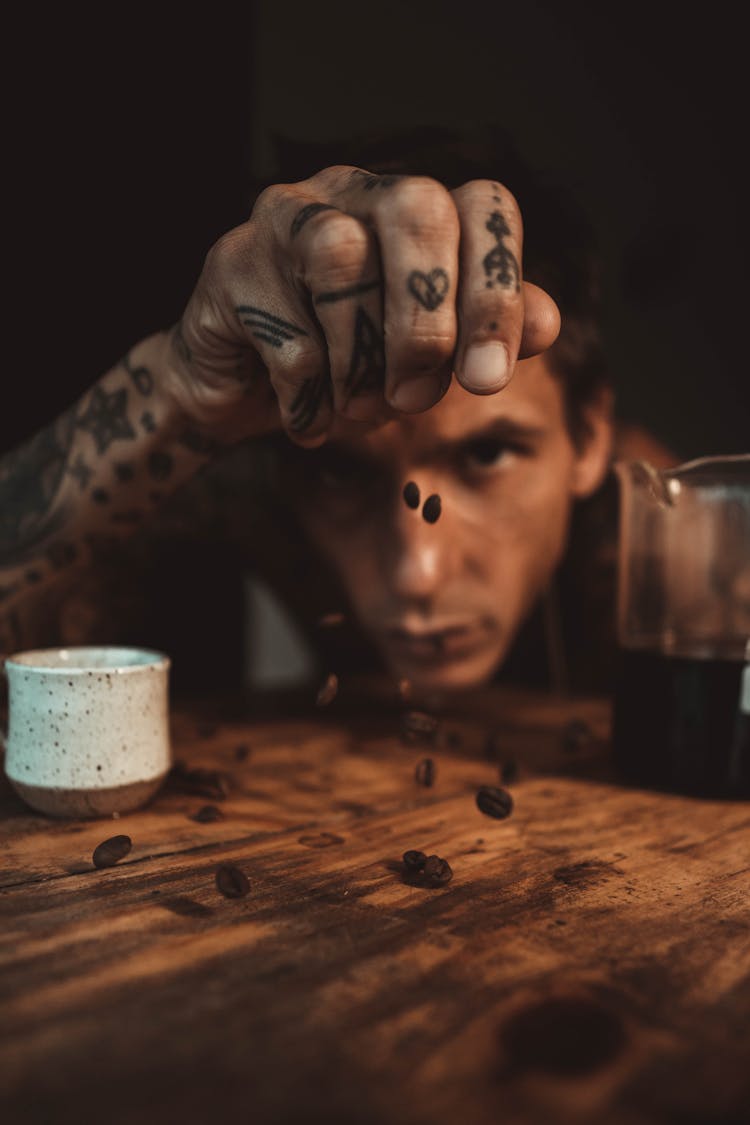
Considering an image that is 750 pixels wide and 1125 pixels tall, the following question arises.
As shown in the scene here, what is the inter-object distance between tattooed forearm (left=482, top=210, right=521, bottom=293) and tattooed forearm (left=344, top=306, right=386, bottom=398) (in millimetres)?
92

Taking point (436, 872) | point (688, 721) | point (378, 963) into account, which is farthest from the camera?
point (688, 721)

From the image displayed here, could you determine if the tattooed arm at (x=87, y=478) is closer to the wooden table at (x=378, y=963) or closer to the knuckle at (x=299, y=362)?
the knuckle at (x=299, y=362)

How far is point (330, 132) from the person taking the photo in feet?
7.22

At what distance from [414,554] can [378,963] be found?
0.64 meters

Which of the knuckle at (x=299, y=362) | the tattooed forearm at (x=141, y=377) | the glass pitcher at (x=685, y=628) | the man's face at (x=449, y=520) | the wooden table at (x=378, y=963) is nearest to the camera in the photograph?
the wooden table at (x=378, y=963)

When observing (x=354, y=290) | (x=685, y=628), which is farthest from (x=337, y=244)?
(x=685, y=628)

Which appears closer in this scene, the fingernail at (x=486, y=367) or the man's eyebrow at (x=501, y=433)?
the fingernail at (x=486, y=367)

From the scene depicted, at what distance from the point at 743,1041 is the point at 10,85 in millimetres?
1966

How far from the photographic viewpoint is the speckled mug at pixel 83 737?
0.74 m

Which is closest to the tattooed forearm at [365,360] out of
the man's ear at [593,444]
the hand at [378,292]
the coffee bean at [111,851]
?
the hand at [378,292]

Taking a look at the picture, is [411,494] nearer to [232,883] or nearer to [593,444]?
[232,883]

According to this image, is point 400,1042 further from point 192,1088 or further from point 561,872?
point 561,872

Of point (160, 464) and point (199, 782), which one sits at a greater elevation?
point (160, 464)

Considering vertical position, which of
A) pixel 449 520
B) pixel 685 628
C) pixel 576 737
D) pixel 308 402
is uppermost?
pixel 308 402
